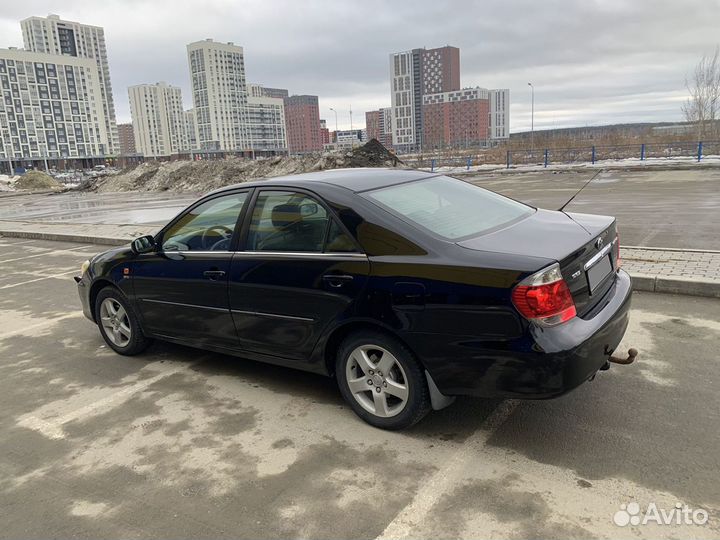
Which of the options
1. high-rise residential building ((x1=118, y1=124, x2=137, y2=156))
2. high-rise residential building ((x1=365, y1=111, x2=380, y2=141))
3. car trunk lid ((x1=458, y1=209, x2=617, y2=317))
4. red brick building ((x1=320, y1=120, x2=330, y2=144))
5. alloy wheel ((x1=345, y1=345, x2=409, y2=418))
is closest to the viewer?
car trunk lid ((x1=458, y1=209, x2=617, y2=317))

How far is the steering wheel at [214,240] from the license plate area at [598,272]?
257 cm

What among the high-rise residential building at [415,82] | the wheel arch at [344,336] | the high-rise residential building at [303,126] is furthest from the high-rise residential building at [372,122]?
the wheel arch at [344,336]

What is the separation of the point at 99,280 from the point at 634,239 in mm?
7830

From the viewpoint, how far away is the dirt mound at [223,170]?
34906mm

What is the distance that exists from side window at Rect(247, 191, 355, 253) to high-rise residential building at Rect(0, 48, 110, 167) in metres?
132

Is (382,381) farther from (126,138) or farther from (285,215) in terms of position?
(126,138)

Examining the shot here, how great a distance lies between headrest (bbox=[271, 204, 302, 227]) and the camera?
160 inches

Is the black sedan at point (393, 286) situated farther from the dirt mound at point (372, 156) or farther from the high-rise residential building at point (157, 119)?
the high-rise residential building at point (157, 119)

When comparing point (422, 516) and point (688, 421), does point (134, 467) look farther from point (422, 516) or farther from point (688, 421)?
point (688, 421)

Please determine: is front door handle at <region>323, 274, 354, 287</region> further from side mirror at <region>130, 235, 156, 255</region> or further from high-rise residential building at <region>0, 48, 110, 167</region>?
high-rise residential building at <region>0, 48, 110, 167</region>

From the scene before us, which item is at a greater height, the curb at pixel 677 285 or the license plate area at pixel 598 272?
the license plate area at pixel 598 272

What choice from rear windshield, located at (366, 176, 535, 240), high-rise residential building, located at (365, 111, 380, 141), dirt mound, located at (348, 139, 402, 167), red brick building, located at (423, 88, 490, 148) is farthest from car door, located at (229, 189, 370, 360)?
high-rise residential building, located at (365, 111, 380, 141)

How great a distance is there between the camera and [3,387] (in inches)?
191

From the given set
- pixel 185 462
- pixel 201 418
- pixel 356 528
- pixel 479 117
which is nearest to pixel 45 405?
pixel 201 418
